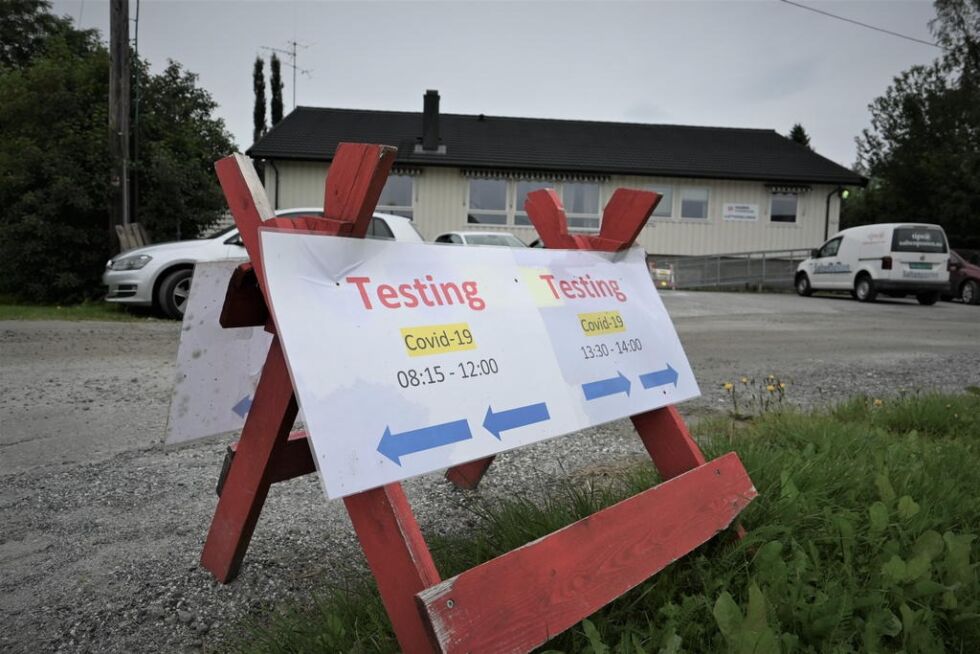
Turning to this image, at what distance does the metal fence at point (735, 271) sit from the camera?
2402 cm

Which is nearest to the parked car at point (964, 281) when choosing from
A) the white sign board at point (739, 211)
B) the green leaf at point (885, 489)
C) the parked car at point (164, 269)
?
the white sign board at point (739, 211)

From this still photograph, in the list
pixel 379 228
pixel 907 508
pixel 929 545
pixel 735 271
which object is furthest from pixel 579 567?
pixel 735 271

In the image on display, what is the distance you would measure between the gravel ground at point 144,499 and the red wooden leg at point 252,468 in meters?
0.14

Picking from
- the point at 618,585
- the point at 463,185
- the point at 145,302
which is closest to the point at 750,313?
the point at 145,302

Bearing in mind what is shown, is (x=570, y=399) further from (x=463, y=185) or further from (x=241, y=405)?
(x=463, y=185)

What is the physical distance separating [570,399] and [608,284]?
68 centimetres

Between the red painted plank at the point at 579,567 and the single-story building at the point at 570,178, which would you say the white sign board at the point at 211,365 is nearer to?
the red painted plank at the point at 579,567

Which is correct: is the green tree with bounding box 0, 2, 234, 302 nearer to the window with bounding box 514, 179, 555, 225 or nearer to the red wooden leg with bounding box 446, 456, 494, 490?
the red wooden leg with bounding box 446, 456, 494, 490

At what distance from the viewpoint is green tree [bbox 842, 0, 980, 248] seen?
3228 cm

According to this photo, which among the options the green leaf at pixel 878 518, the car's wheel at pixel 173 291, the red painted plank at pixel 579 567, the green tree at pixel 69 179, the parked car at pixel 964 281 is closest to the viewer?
the red painted plank at pixel 579 567

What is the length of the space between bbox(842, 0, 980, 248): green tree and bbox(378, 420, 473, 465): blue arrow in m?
36.4

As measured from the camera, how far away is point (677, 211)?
25922 millimetres

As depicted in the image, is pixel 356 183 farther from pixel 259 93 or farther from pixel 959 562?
pixel 259 93

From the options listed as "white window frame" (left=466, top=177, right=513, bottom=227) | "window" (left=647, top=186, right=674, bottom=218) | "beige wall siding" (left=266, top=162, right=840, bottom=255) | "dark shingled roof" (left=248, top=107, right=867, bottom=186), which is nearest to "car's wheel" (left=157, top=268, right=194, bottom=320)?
"dark shingled roof" (left=248, top=107, right=867, bottom=186)
